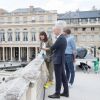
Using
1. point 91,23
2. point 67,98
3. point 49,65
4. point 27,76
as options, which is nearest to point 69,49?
point 49,65

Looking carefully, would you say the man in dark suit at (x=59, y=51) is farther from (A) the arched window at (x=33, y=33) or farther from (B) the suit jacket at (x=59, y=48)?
(A) the arched window at (x=33, y=33)

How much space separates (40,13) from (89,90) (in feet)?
189

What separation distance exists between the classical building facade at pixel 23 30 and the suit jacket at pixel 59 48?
5697 cm

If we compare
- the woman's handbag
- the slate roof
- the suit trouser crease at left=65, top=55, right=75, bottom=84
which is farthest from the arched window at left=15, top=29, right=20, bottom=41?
the woman's handbag

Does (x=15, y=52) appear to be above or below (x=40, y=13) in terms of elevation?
below

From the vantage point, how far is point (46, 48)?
7.06 m

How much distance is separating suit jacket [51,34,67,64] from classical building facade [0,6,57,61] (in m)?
57.0

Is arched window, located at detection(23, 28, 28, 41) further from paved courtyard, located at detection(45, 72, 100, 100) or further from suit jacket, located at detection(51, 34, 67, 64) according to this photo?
suit jacket, located at detection(51, 34, 67, 64)

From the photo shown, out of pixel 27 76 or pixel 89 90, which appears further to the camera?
pixel 89 90

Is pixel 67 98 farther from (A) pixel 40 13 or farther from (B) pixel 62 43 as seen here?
(A) pixel 40 13

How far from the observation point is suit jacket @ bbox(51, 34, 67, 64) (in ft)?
18.8

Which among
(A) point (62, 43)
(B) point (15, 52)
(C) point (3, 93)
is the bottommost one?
(B) point (15, 52)

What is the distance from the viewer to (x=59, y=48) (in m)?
5.77

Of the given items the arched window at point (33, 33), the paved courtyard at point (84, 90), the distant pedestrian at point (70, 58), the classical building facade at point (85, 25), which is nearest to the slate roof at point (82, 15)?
the classical building facade at point (85, 25)
